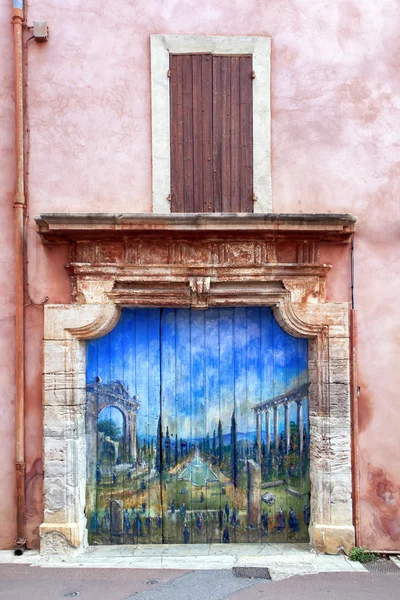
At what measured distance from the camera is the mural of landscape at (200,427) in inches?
191

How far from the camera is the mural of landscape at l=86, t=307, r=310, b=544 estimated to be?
15.9ft

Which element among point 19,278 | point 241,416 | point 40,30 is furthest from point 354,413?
point 40,30

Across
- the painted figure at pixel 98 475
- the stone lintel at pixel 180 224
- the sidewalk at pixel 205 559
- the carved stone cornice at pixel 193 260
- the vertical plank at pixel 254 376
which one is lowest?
the sidewalk at pixel 205 559

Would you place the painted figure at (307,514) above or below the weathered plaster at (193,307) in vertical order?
below

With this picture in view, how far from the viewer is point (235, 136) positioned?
4719 millimetres

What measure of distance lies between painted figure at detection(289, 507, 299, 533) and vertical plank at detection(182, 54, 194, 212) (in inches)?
108

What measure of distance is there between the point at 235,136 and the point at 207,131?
0.79 ft

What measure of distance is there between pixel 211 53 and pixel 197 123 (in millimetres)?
606

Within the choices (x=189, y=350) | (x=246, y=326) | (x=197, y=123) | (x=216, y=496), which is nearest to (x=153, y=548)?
(x=216, y=496)

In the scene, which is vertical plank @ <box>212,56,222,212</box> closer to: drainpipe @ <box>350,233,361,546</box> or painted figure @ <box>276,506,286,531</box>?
drainpipe @ <box>350,233,361,546</box>

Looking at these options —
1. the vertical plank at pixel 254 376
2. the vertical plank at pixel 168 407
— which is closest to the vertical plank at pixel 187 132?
the vertical plank at pixel 168 407

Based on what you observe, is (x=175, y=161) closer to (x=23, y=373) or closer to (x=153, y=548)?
(x=23, y=373)

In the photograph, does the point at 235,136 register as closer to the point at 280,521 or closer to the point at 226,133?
the point at 226,133

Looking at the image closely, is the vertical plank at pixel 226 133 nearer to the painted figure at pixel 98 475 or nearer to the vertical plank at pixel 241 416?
the vertical plank at pixel 241 416
